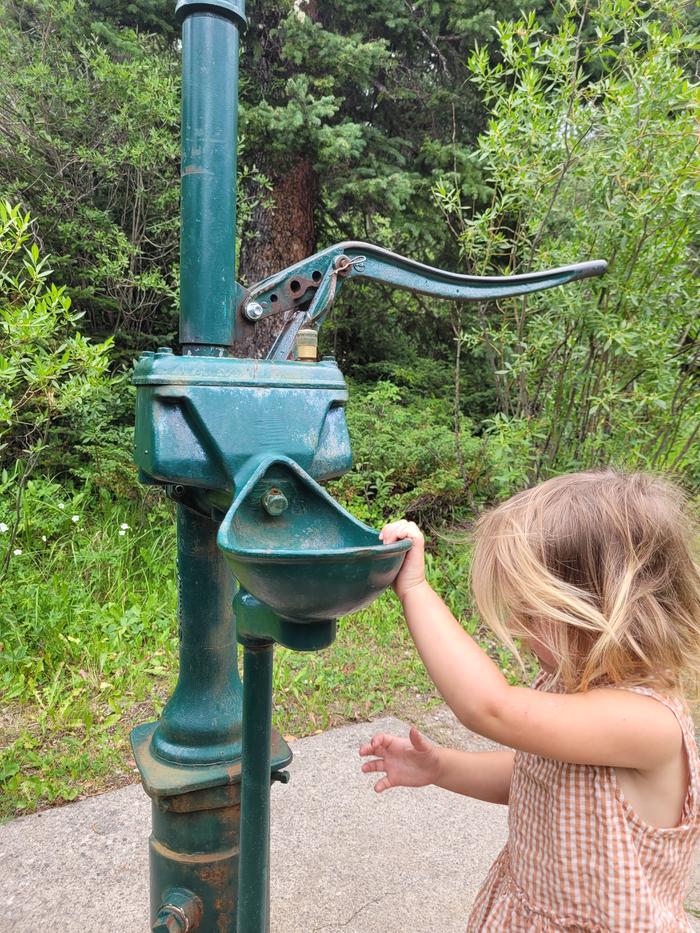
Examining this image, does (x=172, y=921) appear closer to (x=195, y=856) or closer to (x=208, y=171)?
(x=195, y=856)

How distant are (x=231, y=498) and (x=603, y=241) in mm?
2447

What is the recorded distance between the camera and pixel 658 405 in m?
2.94

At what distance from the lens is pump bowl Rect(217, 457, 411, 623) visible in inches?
26.2

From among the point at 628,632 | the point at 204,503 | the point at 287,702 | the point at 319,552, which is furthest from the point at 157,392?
the point at 287,702

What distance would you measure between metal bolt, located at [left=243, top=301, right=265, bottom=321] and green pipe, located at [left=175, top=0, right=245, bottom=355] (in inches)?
1.0

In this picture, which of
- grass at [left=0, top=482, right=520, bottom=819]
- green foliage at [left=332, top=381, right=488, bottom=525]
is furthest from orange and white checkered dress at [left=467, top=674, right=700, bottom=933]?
green foliage at [left=332, top=381, right=488, bottom=525]

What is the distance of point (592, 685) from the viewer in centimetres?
106

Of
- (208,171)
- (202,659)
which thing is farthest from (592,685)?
(208,171)

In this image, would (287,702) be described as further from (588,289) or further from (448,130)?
(448,130)

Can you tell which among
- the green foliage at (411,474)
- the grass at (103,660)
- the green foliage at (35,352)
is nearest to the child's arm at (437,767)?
the grass at (103,660)

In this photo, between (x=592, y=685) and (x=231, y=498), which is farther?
(x=592, y=685)

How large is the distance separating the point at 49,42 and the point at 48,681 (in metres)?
3.88

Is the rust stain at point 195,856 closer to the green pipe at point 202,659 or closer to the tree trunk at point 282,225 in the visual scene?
the green pipe at point 202,659

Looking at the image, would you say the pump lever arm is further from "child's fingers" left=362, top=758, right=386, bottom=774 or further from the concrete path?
the concrete path
